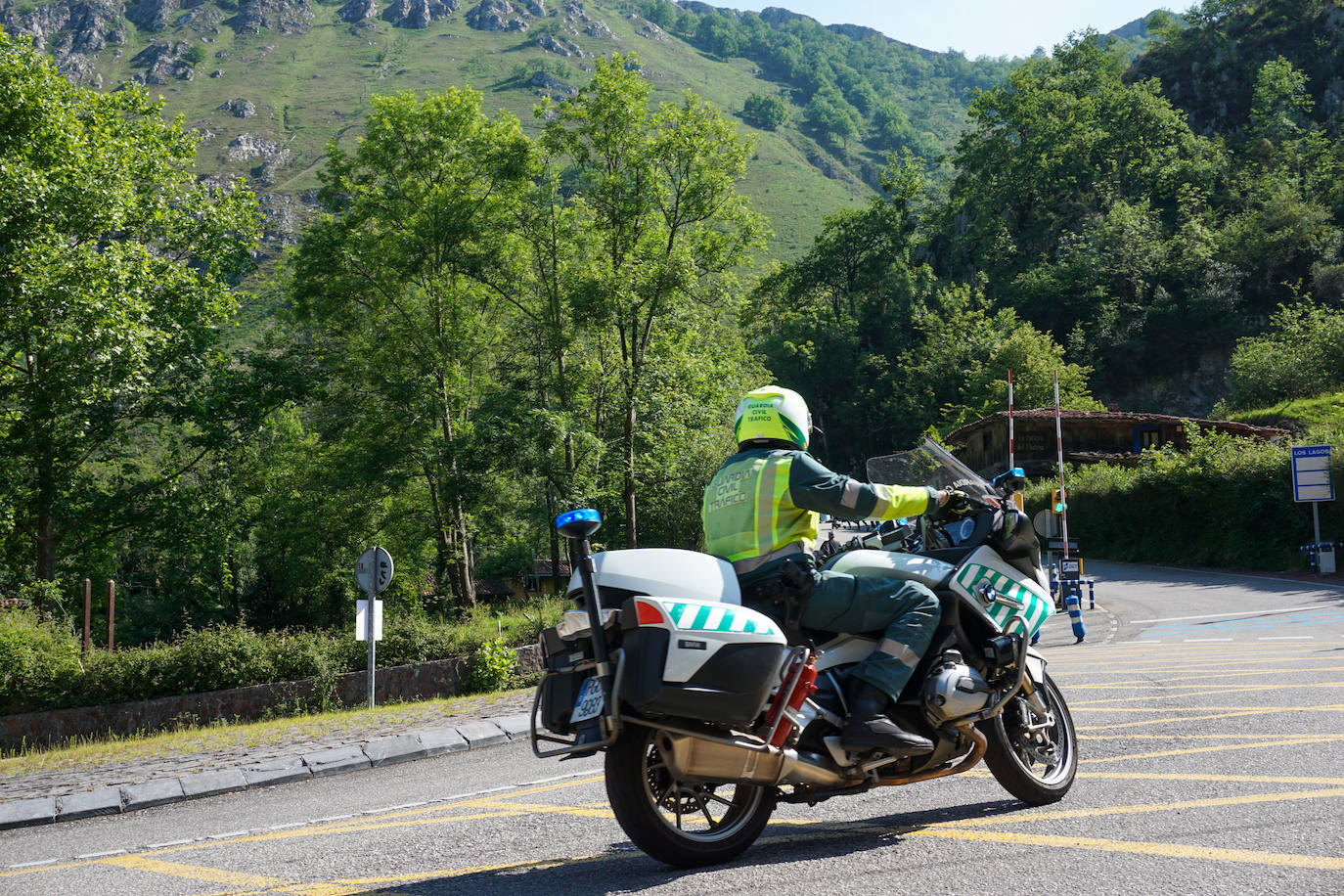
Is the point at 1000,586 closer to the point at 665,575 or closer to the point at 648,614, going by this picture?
the point at 665,575

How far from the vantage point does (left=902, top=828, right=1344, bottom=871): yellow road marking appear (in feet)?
12.9

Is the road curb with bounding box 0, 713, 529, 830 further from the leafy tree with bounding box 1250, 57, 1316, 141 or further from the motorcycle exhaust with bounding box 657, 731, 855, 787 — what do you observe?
the leafy tree with bounding box 1250, 57, 1316, 141

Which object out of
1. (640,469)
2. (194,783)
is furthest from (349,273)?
(194,783)

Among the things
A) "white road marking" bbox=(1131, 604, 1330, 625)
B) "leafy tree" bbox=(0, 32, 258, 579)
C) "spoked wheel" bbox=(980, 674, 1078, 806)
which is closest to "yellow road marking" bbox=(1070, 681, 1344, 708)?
"spoked wheel" bbox=(980, 674, 1078, 806)

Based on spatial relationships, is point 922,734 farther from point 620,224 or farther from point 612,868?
point 620,224

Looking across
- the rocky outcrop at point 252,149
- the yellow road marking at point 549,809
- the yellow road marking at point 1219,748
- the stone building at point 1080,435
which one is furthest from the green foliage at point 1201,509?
the rocky outcrop at point 252,149

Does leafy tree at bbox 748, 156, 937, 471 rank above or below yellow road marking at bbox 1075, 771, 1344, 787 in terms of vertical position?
above

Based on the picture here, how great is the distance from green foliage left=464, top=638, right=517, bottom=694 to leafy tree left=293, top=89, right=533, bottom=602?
16.3 m

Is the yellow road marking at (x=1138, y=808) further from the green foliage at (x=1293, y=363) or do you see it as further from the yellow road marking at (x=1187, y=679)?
the green foliage at (x=1293, y=363)

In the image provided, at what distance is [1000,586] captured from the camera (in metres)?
5.23

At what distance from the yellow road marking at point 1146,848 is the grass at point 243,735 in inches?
324

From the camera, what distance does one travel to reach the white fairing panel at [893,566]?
502 centimetres

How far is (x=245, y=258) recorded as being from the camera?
28547 mm

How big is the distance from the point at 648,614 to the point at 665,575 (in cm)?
28
